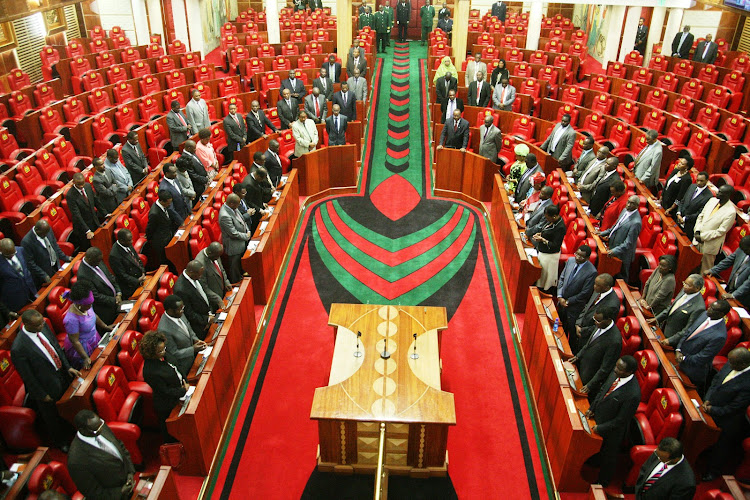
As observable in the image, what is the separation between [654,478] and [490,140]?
5.53 meters

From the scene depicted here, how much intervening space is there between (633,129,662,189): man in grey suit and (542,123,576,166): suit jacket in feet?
2.86

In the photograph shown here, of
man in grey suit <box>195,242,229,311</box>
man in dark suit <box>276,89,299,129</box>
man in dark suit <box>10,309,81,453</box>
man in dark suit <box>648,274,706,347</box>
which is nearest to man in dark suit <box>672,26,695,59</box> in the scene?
man in dark suit <box>276,89,299,129</box>

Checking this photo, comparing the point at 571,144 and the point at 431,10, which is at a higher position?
the point at 431,10

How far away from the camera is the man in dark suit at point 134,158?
729 centimetres

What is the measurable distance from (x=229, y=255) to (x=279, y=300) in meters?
0.77

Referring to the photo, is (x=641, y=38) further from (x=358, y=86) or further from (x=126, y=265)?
(x=126, y=265)

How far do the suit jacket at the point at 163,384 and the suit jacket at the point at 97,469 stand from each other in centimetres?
49

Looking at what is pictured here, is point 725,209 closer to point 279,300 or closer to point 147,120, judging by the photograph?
point 279,300

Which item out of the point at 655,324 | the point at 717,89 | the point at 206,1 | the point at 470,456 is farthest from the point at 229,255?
the point at 206,1

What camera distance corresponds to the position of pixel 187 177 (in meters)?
6.79

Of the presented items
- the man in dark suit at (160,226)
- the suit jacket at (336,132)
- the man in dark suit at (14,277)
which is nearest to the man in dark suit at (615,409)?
the man in dark suit at (160,226)

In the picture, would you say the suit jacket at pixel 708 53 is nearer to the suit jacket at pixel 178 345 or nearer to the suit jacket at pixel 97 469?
the suit jacket at pixel 178 345

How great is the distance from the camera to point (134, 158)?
7.34 m

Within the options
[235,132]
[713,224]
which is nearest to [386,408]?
[713,224]
